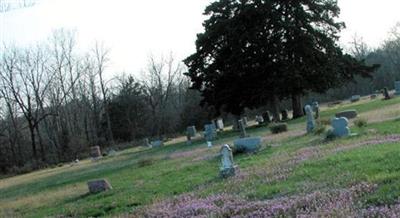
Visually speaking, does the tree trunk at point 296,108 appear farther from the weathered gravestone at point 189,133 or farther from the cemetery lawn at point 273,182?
the cemetery lawn at point 273,182

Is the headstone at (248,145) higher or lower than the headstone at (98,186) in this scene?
higher

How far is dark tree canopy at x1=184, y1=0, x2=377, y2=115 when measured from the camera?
158ft

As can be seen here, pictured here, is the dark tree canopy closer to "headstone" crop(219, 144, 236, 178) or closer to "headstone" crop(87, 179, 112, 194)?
"headstone" crop(87, 179, 112, 194)

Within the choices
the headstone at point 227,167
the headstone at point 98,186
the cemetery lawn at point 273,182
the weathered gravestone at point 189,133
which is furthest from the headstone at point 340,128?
the weathered gravestone at point 189,133

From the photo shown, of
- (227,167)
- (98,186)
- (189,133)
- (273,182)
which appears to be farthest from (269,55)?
(273,182)

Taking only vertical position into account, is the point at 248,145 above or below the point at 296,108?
below

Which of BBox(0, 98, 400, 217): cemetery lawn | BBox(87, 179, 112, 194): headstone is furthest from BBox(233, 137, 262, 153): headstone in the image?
BBox(87, 179, 112, 194): headstone

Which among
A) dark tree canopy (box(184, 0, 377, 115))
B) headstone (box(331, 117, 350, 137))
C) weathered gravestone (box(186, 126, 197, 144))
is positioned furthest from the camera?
dark tree canopy (box(184, 0, 377, 115))

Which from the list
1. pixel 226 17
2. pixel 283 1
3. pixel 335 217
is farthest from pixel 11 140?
pixel 335 217

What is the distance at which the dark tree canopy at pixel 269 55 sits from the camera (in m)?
48.3

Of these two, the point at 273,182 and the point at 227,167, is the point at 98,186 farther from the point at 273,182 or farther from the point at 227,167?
the point at 273,182

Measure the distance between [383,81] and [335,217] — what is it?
104 m

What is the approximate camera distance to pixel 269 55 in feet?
162

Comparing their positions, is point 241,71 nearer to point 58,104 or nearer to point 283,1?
point 283,1
